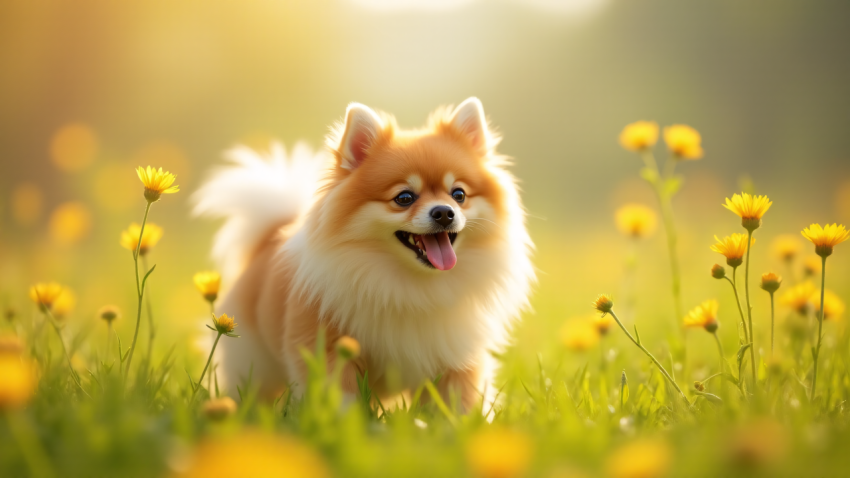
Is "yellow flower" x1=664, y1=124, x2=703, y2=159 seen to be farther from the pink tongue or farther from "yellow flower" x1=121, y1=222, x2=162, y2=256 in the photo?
"yellow flower" x1=121, y1=222, x2=162, y2=256

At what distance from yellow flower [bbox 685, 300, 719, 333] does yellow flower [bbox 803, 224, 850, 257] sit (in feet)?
1.44

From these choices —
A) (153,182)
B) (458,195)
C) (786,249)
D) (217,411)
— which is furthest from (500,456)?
(786,249)

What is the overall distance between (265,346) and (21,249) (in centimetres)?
397

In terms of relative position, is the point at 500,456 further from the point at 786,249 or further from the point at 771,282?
the point at 786,249

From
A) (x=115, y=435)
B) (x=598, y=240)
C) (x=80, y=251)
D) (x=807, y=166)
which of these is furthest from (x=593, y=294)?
(x=80, y=251)

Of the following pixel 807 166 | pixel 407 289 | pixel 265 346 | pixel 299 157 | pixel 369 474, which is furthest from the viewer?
pixel 807 166

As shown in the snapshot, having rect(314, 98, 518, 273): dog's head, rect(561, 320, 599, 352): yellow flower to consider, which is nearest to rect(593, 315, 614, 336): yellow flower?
rect(561, 320, 599, 352): yellow flower

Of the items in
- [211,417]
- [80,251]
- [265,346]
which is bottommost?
[80,251]

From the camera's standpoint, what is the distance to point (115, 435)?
5.17 ft

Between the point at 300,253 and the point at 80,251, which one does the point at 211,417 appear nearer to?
the point at 300,253

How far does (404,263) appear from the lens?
273 centimetres

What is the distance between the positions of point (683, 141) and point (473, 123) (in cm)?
109

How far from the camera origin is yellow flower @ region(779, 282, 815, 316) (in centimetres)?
261

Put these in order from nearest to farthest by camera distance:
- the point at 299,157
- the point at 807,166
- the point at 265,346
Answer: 1. the point at 265,346
2. the point at 299,157
3. the point at 807,166
